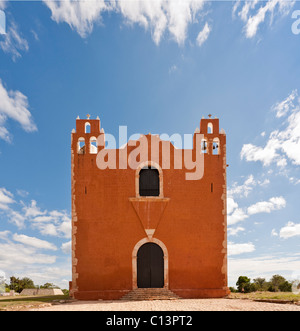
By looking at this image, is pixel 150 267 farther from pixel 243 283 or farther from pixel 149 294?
pixel 243 283

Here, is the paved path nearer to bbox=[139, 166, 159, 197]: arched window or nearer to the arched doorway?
the arched doorway

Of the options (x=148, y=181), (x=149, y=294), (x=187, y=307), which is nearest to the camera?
(x=187, y=307)

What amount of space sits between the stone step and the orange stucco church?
0.28 m

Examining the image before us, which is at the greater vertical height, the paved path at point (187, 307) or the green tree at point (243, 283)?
the paved path at point (187, 307)

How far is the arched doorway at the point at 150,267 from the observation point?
1648 cm

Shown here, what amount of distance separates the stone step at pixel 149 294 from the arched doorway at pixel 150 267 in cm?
34

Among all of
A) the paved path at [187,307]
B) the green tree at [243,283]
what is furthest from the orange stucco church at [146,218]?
the green tree at [243,283]

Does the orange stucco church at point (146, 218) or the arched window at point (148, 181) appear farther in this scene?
the arched window at point (148, 181)

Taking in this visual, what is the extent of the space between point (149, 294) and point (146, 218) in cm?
356

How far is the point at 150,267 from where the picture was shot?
54.4 feet

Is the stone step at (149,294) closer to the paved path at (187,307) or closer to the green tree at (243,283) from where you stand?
the paved path at (187,307)

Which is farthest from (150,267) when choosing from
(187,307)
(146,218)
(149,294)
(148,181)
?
(187,307)

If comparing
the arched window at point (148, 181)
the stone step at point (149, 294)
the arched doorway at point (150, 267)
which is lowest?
the stone step at point (149, 294)

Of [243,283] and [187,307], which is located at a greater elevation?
[187,307]
